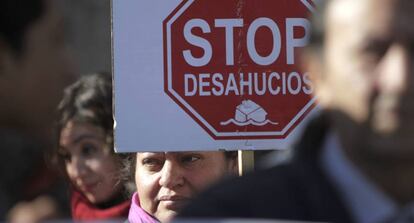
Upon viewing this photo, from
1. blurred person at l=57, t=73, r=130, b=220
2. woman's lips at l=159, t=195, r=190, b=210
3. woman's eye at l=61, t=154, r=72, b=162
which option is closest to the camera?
woman's lips at l=159, t=195, r=190, b=210

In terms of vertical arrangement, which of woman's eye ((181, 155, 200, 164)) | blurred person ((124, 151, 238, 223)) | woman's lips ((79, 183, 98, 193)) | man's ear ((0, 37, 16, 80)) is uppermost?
man's ear ((0, 37, 16, 80))

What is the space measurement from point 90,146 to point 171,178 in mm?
1358

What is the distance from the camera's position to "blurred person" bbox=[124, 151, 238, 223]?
5055 mm

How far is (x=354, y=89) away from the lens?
109 inches

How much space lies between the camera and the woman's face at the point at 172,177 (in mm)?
5055

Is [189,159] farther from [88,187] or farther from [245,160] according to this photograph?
[88,187]

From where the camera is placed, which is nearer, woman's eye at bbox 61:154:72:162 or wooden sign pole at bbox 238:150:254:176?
wooden sign pole at bbox 238:150:254:176

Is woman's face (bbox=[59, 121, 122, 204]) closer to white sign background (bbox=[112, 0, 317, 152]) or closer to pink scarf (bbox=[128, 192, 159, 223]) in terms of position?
pink scarf (bbox=[128, 192, 159, 223])

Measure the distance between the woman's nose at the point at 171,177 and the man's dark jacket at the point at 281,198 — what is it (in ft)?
7.46

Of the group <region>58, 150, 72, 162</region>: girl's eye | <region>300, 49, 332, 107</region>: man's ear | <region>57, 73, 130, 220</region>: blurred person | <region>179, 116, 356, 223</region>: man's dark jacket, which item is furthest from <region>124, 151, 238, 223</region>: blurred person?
<region>179, 116, 356, 223</region>: man's dark jacket

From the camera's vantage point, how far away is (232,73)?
459 cm

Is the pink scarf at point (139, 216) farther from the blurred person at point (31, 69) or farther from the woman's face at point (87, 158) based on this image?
the blurred person at point (31, 69)

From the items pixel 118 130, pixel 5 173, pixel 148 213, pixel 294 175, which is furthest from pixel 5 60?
pixel 148 213

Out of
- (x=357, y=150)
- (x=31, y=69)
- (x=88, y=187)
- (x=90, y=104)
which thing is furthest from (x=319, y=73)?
(x=88, y=187)
